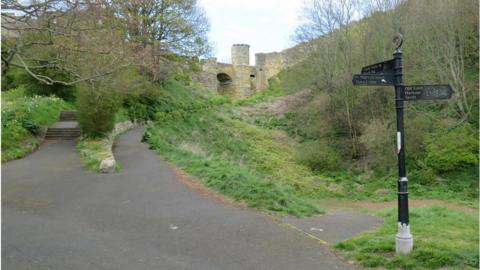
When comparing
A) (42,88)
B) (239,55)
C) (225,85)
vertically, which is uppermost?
(239,55)

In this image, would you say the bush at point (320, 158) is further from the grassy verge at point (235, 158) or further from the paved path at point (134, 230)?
the paved path at point (134, 230)

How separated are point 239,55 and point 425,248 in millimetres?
40047

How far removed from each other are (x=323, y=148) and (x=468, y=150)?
6.78 meters

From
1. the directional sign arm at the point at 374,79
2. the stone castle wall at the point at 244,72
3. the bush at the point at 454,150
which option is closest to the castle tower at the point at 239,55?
the stone castle wall at the point at 244,72

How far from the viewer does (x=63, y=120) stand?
899 inches

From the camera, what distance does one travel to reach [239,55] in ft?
147

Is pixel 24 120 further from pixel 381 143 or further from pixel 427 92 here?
pixel 427 92

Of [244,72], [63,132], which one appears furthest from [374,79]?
[244,72]

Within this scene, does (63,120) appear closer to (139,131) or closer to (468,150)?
(139,131)

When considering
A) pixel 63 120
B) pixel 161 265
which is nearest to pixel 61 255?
pixel 161 265

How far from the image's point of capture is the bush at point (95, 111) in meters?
17.5

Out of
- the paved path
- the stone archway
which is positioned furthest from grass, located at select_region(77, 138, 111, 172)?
the stone archway

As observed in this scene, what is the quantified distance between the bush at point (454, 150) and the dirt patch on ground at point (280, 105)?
355 inches

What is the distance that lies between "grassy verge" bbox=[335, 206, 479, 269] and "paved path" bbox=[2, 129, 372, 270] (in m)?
0.42
